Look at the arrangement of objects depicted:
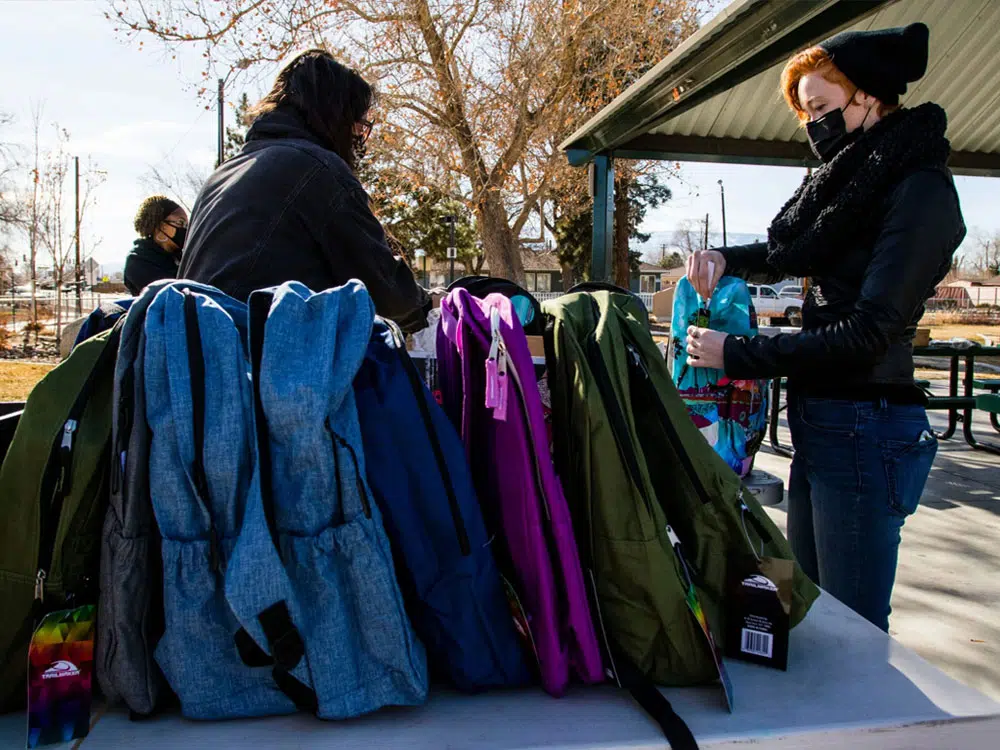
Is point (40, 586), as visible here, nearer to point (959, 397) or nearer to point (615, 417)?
point (615, 417)

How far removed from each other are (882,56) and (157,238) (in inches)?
156

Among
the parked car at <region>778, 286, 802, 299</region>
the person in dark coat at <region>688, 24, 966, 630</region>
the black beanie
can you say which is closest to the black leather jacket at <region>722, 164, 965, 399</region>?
the person in dark coat at <region>688, 24, 966, 630</region>

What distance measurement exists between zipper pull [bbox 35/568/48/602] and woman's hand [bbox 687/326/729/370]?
140 cm

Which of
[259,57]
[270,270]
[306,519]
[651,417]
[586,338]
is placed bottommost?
[306,519]

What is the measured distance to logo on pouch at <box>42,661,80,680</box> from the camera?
1.12m

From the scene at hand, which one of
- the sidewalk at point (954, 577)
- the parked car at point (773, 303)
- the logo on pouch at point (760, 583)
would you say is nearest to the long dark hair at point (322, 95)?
the logo on pouch at point (760, 583)

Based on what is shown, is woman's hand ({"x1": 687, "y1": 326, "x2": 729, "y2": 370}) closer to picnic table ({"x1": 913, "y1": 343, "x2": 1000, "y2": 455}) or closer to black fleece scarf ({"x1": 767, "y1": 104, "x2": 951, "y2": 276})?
black fleece scarf ({"x1": 767, "y1": 104, "x2": 951, "y2": 276})

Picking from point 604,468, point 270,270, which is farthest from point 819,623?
point 270,270

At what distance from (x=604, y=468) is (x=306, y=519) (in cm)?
53

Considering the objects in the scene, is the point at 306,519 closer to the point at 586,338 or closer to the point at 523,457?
the point at 523,457

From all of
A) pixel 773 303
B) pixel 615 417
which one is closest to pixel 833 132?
pixel 615 417

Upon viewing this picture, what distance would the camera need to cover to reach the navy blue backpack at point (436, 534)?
1231 mm

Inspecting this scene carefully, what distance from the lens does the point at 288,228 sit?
1.70m

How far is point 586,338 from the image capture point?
4.74ft
